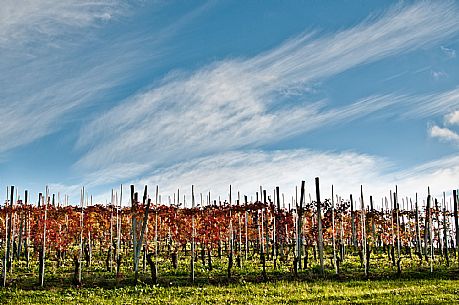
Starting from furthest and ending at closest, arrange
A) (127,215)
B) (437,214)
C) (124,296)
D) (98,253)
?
(437,214) < (98,253) < (127,215) < (124,296)

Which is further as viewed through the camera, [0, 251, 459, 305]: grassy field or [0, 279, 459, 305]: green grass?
[0, 251, 459, 305]: grassy field

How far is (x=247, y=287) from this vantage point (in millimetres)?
23109

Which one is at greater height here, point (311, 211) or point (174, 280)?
point (311, 211)

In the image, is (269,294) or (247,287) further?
(247,287)

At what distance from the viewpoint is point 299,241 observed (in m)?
29.0

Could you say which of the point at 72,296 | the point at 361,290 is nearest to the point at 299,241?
the point at 361,290

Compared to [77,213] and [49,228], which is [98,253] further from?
[49,228]

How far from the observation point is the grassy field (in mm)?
19797

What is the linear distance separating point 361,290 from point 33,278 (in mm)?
17059

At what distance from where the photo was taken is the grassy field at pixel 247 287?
19.8m

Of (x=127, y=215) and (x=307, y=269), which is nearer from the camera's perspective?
(x=307, y=269)

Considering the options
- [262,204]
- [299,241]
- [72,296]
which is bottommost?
[72,296]

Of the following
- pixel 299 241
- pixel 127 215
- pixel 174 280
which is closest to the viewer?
pixel 174 280

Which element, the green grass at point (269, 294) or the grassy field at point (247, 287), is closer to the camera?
the green grass at point (269, 294)
